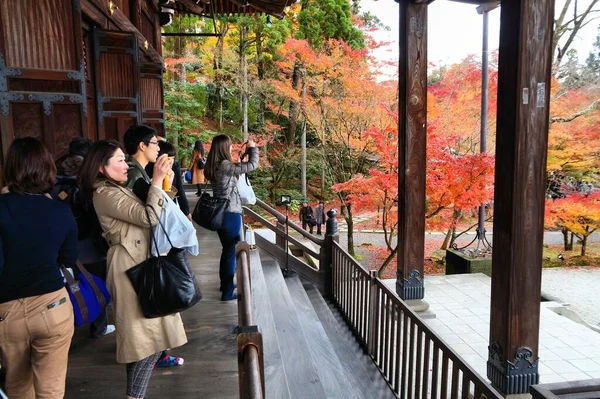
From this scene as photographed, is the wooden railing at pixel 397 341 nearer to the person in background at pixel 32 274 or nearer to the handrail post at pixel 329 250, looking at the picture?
the handrail post at pixel 329 250

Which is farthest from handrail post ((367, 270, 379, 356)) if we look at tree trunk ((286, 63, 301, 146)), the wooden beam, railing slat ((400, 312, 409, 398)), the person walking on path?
tree trunk ((286, 63, 301, 146))

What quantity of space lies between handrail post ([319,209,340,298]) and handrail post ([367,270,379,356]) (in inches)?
66.6

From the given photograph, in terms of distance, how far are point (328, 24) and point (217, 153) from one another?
1224cm

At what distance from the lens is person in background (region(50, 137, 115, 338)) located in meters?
2.49

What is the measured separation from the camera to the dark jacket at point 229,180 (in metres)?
3.59

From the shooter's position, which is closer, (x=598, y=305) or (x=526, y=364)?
(x=526, y=364)

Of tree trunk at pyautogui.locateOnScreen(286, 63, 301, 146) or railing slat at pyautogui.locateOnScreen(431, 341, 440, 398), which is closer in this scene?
railing slat at pyautogui.locateOnScreen(431, 341, 440, 398)

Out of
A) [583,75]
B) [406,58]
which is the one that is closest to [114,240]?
[406,58]

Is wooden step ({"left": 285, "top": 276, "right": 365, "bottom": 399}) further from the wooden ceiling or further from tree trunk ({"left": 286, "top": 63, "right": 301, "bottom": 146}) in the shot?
tree trunk ({"left": 286, "top": 63, "right": 301, "bottom": 146})

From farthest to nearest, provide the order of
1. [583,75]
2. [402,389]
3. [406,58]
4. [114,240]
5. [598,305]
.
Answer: [583,75] < [598,305] < [406,58] < [402,389] < [114,240]

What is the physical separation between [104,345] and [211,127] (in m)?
16.7

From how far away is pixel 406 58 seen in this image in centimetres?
512

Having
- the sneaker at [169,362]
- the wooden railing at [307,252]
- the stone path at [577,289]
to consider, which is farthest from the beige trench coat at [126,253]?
the stone path at [577,289]

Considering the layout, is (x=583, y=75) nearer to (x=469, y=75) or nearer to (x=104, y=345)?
(x=469, y=75)
